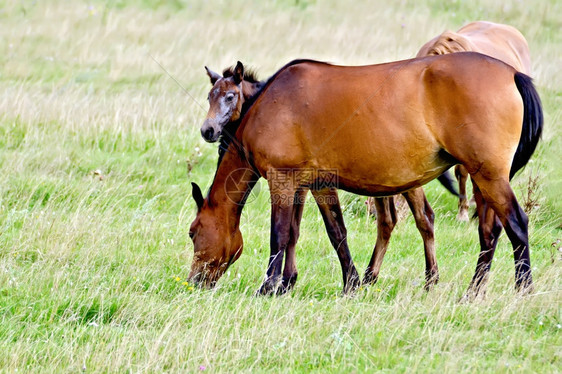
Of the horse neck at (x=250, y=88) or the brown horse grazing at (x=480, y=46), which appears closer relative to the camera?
the horse neck at (x=250, y=88)

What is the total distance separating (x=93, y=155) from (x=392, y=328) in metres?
5.49

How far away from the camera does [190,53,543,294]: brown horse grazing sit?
5.28m

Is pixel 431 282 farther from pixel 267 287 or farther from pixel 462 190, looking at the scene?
pixel 462 190

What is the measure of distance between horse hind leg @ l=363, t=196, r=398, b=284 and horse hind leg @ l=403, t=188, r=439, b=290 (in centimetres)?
24

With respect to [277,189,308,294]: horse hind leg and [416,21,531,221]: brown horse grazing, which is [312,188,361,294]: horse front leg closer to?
[277,189,308,294]: horse hind leg

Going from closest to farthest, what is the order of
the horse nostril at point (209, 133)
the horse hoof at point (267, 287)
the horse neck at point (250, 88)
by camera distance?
the horse hoof at point (267, 287) → the horse nostril at point (209, 133) → the horse neck at point (250, 88)

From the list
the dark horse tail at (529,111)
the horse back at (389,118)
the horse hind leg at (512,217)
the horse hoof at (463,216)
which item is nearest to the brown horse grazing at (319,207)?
the horse back at (389,118)

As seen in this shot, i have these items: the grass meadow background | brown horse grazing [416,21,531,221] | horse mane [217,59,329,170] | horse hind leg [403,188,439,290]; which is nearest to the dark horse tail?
the grass meadow background

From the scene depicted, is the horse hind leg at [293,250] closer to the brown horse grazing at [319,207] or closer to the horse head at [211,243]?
the brown horse grazing at [319,207]

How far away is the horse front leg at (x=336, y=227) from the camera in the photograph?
6117 millimetres

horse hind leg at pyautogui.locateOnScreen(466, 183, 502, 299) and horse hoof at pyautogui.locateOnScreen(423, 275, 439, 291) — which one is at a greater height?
horse hind leg at pyautogui.locateOnScreen(466, 183, 502, 299)

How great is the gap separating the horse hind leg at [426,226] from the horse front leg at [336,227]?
647 millimetres

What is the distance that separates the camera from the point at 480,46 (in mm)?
8352

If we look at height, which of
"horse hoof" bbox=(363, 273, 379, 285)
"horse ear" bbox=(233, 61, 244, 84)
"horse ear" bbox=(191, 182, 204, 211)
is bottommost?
"horse hoof" bbox=(363, 273, 379, 285)
